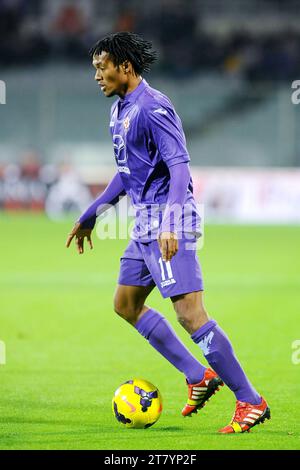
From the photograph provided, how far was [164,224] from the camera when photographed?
5.81 m

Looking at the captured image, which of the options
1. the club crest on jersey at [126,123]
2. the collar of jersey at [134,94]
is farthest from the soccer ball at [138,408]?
the collar of jersey at [134,94]

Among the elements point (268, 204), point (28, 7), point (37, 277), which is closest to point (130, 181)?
point (37, 277)

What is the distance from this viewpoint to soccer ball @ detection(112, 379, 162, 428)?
6.11 meters

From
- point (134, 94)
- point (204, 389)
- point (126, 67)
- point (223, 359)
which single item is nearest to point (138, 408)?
point (204, 389)

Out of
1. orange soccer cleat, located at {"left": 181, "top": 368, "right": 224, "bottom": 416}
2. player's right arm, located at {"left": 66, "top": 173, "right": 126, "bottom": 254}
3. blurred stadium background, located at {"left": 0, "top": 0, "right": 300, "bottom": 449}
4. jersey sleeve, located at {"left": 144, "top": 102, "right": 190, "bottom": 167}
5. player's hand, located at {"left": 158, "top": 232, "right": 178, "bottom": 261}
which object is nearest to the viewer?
player's hand, located at {"left": 158, "top": 232, "right": 178, "bottom": 261}

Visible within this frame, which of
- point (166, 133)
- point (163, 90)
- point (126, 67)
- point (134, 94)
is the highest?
point (163, 90)

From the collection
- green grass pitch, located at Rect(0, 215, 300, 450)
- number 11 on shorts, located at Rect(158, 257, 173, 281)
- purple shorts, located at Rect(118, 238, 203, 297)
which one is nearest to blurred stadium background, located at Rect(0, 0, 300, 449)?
green grass pitch, located at Rect(0, 215, 300, 450)

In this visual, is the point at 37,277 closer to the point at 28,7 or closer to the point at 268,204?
the point at 268,204

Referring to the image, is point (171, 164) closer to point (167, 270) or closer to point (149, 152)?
point (149, 152)

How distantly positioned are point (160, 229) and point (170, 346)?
0.87 meters

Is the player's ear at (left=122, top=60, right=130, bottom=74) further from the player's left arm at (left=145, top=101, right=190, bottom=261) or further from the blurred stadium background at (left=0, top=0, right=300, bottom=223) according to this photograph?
the blurred stadium background at (left=0, top=0, right=300, bottom=223)

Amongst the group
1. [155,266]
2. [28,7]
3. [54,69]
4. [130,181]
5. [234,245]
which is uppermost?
[28,7]

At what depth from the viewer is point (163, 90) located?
92.2ft
